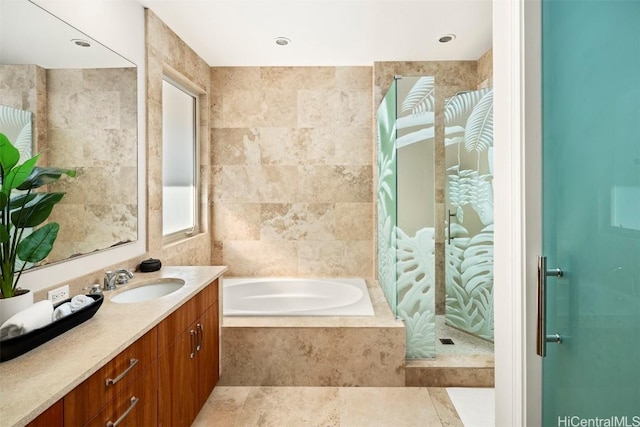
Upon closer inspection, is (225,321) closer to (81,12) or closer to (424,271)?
(424,271)

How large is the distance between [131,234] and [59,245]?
2.05 feet

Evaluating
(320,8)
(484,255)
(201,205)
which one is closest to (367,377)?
(484,255)

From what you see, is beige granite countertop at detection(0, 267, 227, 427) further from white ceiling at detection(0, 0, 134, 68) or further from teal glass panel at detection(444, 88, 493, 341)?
teal glass panel at detection(444, 88, 493, 341)

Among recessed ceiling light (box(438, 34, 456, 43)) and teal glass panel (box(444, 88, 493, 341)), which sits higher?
recessed ceiling light (box(438, 34, 456, 43))

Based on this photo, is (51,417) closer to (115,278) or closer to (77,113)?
(115,278)

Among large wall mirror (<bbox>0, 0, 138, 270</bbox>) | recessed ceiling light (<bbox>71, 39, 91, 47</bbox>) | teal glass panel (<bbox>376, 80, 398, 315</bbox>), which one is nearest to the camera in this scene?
large wall mirror (<bbox>0, 0, 138, 270</bbox>)

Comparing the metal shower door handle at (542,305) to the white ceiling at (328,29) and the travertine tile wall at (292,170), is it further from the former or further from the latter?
the travertine tile wall at (292,170)

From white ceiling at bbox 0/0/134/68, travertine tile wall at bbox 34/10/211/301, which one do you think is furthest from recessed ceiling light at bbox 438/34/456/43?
white ceiling at bbox 0/0/134/68

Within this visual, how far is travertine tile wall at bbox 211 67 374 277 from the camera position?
3.72 metres

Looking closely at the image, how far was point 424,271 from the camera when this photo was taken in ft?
8.59

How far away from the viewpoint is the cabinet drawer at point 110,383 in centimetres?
106

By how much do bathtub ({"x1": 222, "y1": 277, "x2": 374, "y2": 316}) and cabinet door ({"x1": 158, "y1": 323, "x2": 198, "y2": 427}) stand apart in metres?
1.38

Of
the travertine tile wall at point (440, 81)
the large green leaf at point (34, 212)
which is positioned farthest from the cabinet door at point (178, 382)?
the travertine tile wall at point (440, 81)

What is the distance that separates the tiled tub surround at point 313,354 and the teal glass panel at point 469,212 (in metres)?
0.96
